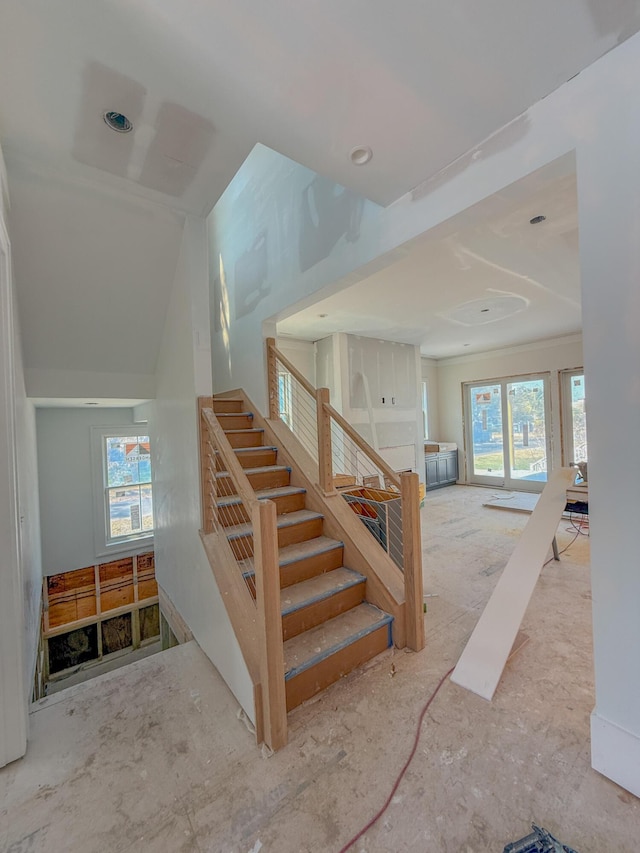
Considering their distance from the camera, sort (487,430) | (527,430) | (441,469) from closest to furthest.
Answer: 1. (527,430)
2. (487,430)
3. (441,469)

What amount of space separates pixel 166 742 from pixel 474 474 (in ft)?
24.0

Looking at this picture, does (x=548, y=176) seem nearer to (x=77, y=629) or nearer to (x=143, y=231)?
(x=143, y=231)

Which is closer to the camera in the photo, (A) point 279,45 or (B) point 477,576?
(A) point 279,45

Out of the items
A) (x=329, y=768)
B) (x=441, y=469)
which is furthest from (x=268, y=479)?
(x=441, y=469)

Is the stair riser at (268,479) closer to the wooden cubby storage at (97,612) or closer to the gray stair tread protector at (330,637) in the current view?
the gray stair tread protector at (330,637)

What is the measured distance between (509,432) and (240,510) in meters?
6.21

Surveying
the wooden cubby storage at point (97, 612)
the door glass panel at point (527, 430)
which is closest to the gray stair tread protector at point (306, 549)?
the wooden cubby storage at point (97, 612)

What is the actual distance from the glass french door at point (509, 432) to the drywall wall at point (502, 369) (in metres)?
0.15

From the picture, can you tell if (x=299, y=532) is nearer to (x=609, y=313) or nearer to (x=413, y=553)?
(x=413, y=553)

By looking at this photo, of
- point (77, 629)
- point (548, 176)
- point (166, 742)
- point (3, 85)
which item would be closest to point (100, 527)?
point (77, 629)

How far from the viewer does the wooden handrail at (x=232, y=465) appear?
1.78 m

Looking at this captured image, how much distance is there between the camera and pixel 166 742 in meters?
1.70

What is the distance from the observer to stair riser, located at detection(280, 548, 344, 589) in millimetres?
2354

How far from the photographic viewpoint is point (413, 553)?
219 centimetres
